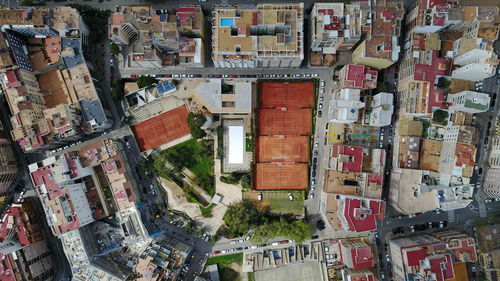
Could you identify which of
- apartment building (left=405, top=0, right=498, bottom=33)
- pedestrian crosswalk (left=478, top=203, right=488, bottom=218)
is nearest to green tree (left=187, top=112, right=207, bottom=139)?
apartment building (left=405, top=0, right=498, bottom=33)

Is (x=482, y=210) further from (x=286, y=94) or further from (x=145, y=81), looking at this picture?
(x=145, y=81)

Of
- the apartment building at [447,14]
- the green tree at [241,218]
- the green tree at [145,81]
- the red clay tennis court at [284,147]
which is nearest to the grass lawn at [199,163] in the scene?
the green tree at [241,218]

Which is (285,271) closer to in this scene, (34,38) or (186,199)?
(186,199)

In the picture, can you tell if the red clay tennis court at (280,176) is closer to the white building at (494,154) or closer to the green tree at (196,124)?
the green tree at (196,124)

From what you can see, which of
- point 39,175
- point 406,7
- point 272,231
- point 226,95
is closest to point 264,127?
point 226,95

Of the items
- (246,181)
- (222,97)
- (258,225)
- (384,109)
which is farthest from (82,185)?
(384,109)
